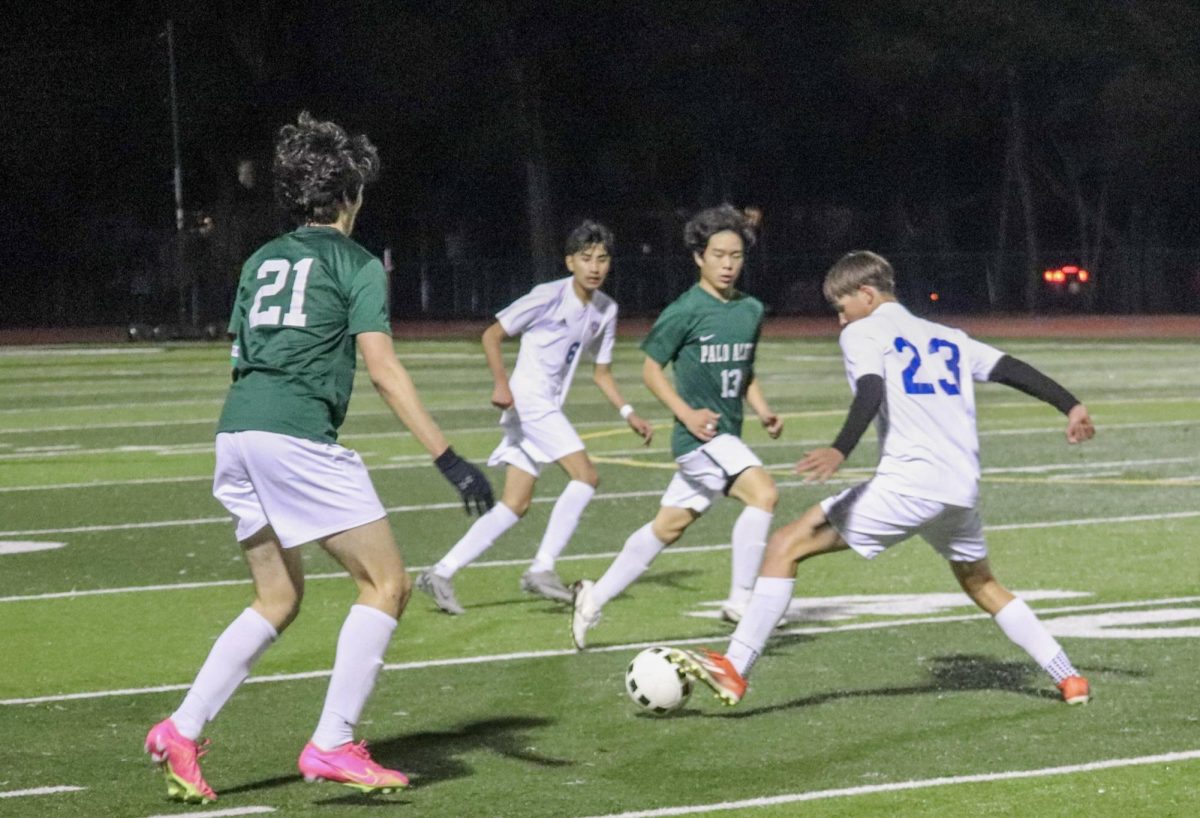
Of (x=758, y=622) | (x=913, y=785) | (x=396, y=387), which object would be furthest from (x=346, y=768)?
(x=758, y=622)

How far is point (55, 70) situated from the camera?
62938mm

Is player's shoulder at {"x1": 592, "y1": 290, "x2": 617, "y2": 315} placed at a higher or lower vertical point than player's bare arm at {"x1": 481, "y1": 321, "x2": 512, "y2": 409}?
higher

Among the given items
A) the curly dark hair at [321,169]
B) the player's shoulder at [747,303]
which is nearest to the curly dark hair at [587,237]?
the player's shoulder at [747,303]

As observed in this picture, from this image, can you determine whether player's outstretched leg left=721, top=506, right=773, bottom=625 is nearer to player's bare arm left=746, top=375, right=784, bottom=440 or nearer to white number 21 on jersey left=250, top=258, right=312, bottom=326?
player's bare arm left=746, top=375, right=784, bottom=440

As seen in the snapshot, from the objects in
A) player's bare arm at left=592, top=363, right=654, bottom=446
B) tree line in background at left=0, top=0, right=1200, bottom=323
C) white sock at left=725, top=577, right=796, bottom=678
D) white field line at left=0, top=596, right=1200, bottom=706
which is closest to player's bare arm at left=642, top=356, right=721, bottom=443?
white field line at left=0, top=596, right=1200, bottom=706

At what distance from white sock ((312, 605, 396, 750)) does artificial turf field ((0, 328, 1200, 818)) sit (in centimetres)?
22

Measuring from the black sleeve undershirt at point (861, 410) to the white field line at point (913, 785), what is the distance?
1.28 metres

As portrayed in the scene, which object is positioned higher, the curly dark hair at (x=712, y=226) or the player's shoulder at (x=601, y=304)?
the curly dark hair at (x=712, y=226)

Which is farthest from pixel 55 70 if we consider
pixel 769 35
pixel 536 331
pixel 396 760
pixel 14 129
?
pixel 396 760

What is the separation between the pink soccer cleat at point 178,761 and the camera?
6.56 metres

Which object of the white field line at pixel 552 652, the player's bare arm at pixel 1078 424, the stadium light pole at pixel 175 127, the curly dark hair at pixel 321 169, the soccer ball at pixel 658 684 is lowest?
the white field line at pixel 552 652

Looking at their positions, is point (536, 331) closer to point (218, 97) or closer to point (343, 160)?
point (343, 160)

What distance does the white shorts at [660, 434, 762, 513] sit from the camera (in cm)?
977

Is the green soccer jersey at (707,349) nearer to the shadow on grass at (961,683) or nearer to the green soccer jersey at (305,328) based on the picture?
the shadow on grass at (961,683)
